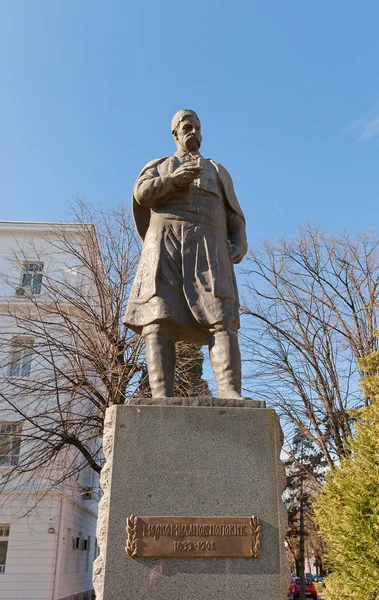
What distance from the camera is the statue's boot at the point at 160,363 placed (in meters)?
3.86

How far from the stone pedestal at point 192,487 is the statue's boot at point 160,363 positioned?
0.26 m

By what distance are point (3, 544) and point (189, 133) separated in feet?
57.0

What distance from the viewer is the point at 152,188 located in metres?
4.26

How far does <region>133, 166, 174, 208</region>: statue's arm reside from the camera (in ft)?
13.8

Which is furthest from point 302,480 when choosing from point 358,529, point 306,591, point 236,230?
point 236,230

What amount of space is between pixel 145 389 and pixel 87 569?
1565 centimetres

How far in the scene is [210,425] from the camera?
3523mm

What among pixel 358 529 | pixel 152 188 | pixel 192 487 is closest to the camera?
pixel 192 487

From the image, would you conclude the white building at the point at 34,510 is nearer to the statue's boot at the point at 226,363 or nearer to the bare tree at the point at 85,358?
the bare tree at the point at 85,358

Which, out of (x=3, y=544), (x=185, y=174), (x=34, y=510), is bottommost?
(x=3, y=544)

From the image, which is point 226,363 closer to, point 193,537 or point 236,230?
point 193,537

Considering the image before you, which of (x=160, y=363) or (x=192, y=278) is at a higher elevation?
(x=192, y=278)

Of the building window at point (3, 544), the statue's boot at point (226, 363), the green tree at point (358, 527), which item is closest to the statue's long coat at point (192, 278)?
the statue's boot at point (226, 363)

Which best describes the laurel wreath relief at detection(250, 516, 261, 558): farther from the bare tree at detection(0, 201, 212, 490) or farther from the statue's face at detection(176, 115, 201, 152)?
the bare tree at detection(0, 201, 212, 490)
